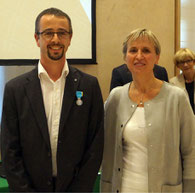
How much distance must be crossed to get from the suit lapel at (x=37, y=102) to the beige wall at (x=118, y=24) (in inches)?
80.5

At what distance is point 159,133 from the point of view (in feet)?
5.67

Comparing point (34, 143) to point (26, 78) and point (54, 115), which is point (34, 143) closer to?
point (54, 115)

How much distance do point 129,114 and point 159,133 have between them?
201 mm

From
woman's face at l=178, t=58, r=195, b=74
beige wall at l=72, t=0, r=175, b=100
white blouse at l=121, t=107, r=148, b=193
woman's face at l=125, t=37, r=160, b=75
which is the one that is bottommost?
white blouse at l=121, t=107, r=148, b=193

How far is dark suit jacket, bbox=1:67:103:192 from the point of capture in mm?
1579

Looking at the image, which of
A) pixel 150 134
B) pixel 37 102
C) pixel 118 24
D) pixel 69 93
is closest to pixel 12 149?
pixel 37 102

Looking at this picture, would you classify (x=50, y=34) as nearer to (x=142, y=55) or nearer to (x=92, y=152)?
(x=142, y=55)

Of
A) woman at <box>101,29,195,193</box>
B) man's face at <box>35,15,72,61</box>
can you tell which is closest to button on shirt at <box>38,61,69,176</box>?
man's face at <box>35,15,72,61</box>

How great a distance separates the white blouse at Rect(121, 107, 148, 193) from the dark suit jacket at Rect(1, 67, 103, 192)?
20 cm

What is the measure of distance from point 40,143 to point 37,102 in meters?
0.21

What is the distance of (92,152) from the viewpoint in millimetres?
1653

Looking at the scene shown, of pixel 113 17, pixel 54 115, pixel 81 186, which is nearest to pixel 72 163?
pixel 81 186

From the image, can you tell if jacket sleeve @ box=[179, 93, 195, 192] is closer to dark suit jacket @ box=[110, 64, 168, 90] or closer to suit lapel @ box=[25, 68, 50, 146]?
suit lapel @ box=[25, 68, 50, 146]

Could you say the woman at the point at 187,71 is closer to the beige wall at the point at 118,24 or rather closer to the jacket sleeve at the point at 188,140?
the beige wall at the point at 118,24
